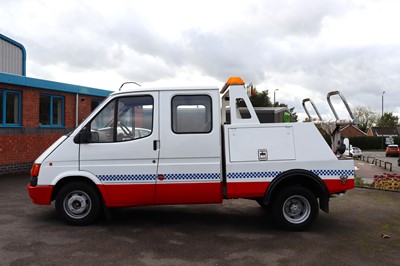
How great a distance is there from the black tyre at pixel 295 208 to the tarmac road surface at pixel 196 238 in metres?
0.16

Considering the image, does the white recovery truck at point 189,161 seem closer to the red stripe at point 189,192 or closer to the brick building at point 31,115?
the red stripe at point 189,192

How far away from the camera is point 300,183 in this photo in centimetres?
634

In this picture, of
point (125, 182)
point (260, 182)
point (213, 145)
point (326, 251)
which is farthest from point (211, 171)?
point (326, 251)

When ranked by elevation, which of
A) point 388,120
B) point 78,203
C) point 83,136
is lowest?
point 78,203

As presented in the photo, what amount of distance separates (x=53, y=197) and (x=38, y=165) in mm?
577

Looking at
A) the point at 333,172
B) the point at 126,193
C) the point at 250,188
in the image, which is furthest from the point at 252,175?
the point at 126,193

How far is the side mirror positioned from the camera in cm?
615

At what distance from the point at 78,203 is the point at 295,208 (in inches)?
138

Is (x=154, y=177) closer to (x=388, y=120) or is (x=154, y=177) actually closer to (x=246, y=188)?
(x=246, y=188)

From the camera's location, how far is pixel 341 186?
6.16 metres

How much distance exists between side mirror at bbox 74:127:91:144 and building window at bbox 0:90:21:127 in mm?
7067

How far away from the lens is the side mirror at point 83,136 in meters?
6.15

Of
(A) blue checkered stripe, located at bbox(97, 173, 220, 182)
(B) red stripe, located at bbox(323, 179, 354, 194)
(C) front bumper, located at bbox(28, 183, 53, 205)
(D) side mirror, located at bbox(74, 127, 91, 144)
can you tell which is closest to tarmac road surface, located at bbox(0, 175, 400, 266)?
(C) front bumper, located at bbox(28, 183, 53, 205)

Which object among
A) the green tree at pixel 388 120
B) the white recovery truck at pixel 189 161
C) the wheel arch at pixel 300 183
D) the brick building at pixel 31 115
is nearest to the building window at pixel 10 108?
the brick building at pixel 31 115
